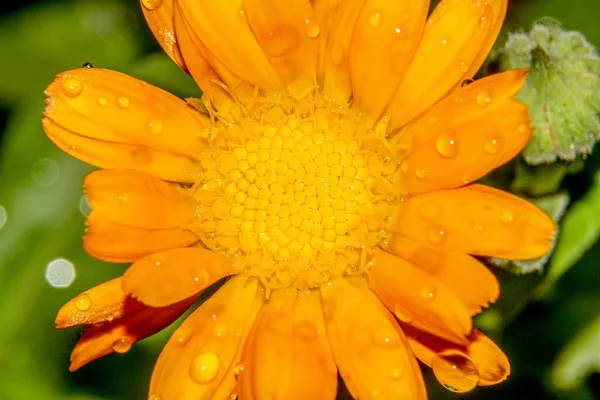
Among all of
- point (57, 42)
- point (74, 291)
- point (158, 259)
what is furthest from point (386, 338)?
point (57, 42)

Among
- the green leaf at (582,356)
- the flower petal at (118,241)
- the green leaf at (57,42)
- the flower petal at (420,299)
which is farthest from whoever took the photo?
the green leaf at (57,42)

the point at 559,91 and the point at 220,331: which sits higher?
the point at 559,91

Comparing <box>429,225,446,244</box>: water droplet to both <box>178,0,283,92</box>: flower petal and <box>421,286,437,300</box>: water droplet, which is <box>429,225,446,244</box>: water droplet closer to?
<box>421,286,437,300</box>: water droplet

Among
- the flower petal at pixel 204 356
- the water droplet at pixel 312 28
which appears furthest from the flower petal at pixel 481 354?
the water droplet at pixel 312 28

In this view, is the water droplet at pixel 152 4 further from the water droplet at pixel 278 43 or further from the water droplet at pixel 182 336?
the water droplet at pixel 182 336

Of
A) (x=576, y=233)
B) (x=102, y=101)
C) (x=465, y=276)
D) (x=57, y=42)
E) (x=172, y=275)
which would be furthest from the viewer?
(x=57, y=42)

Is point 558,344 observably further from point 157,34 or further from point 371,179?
point 157,34

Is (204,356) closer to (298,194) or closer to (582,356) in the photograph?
(298,194)
